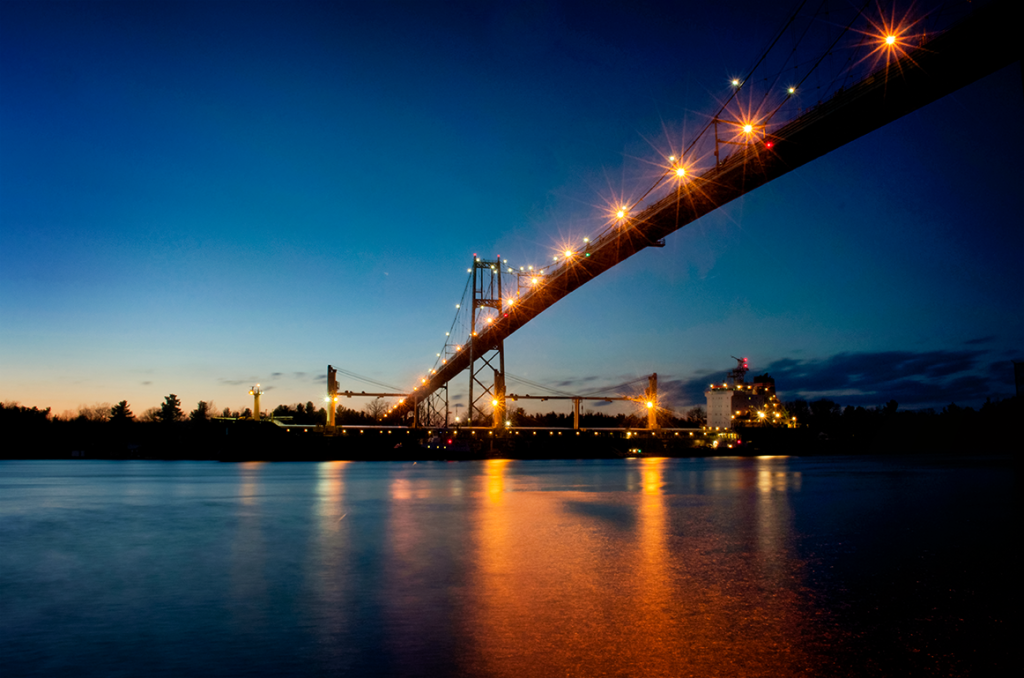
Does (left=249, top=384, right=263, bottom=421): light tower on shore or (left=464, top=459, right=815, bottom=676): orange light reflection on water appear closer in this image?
(left=464, top=459, right=815, bottom=676): orange light reflection on water

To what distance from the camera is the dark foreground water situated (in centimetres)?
446

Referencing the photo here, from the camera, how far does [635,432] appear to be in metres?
83.3

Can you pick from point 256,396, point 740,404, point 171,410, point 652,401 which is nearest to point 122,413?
point 171,410

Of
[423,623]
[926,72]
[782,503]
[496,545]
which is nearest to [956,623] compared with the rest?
[423,623]

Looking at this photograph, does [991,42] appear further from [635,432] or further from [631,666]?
[635,432]

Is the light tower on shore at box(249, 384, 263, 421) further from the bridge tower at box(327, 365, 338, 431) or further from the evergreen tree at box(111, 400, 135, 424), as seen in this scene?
the evergreen tree at box(111, 400, 135, 424)

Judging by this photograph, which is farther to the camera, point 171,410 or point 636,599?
point 171,410

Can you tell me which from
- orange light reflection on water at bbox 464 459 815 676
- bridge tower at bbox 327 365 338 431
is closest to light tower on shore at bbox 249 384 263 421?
bridge tower at bbox 327 365 338 431

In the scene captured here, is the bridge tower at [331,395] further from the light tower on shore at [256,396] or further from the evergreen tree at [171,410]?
the evergreen tree at [171,410]

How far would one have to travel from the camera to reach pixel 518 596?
255 inches

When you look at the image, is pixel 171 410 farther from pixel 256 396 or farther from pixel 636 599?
pixel 636 599

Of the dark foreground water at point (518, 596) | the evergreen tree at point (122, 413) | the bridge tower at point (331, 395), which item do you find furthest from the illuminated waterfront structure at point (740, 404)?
the evergreen tree at point (122, 413)

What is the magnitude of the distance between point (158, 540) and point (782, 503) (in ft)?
49.5

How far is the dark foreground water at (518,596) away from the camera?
446cm
